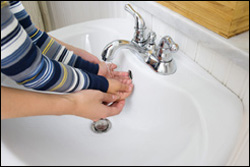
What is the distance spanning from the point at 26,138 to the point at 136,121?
277 mm

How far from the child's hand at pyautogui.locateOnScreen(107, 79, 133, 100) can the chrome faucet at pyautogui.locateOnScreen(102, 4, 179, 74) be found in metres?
0.06

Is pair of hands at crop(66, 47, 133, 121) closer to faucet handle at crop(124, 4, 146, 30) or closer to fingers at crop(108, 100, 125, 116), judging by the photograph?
fingers at crop(108, 100, 125, 116)

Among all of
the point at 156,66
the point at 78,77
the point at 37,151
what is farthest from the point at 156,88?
the point at 37,151

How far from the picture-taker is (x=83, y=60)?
2.00 ft

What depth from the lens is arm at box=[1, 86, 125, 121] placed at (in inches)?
14.9

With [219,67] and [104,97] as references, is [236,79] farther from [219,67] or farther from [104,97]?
[104,97]

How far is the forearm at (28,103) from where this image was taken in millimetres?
375

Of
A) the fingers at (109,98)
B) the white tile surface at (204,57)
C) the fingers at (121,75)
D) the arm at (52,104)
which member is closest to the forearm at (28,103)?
the arm at (52,104)

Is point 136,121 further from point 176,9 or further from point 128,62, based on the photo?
point 176,9

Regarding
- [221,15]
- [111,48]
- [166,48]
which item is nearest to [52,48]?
[111,48]

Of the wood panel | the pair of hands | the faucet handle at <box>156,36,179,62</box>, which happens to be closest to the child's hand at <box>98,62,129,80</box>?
the pair of hands

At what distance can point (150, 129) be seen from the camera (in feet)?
1.91

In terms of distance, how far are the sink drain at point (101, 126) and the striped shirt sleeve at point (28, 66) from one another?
0.17 m

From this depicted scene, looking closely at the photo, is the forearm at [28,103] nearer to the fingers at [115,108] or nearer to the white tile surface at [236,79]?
the fingers at [115,108]
